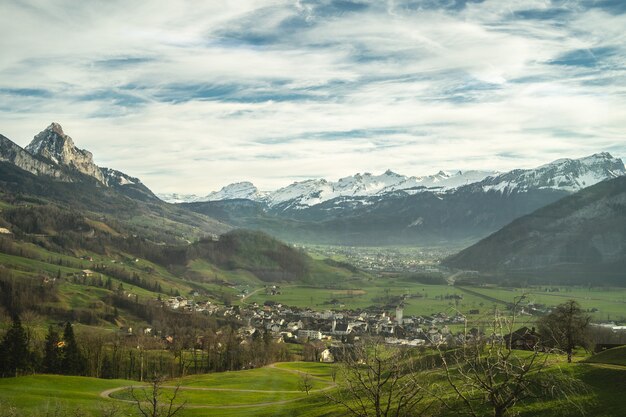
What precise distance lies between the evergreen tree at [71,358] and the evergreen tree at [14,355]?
702 cm

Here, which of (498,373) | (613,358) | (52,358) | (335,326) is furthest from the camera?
(335,326)

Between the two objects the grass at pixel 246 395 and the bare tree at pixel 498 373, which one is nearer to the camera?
the bare tree at pixel 498 373

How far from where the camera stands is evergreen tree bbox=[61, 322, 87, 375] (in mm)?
94812

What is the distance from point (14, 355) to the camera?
86.9m

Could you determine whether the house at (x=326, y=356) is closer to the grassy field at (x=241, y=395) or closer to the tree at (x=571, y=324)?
the grassy field at (x=241, y=395)

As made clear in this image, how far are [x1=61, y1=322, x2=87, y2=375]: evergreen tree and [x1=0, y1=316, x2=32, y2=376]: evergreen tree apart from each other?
7.02 m

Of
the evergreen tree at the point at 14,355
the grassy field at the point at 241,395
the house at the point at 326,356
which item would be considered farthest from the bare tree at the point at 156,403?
the house at the point at 326,356

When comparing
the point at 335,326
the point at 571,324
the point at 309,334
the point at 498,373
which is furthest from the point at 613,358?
the point at 335,326

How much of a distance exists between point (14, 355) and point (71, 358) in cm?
1029

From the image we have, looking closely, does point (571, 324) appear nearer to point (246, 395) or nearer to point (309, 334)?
point (246, 395)

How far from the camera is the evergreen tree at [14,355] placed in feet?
283

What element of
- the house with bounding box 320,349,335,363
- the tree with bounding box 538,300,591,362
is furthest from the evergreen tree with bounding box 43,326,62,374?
the tree with bounding box 538,300,591,362

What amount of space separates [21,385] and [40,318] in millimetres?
115110

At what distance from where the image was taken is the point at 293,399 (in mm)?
69812
